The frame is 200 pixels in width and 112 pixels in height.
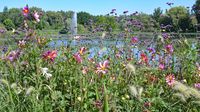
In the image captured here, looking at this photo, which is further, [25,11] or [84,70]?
[25,11]

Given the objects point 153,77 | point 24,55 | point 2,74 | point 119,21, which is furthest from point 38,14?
point 119,21

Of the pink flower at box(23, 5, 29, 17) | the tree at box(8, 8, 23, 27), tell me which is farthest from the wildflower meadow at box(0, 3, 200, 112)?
the tree at box(8, 8, 23, 27)

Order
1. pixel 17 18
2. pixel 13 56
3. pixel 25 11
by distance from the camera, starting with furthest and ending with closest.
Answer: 1. pixel 17 18
2. pixel 25 11
3. pixel 13 56

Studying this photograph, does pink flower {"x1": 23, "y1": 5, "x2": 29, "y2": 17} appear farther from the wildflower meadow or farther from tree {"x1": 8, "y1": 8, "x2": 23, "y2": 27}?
tree {"x1": 8, "y1": 8, "x2": 23, "y2": 27}

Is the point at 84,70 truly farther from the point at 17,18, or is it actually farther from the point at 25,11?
the point at 17,18

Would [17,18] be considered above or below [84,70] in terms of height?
above

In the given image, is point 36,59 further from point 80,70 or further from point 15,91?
point 15,91

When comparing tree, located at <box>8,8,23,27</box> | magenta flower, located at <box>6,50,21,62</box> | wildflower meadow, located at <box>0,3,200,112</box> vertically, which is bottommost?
wildflower meadow, located at <box>0,3,200,112</box>

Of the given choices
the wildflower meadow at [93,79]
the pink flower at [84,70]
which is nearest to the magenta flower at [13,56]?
the wildflower meadow at [93,79]

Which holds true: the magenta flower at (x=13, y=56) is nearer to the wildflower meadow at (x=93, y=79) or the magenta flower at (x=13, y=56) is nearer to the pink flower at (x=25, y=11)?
the wildflower meadow at (x=93, y=79)

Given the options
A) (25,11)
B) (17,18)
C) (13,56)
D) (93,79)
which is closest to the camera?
(93,79)

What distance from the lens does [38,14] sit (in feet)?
14.1

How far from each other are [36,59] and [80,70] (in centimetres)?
51

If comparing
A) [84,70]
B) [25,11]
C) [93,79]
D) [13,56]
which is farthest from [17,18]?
[93,79]
